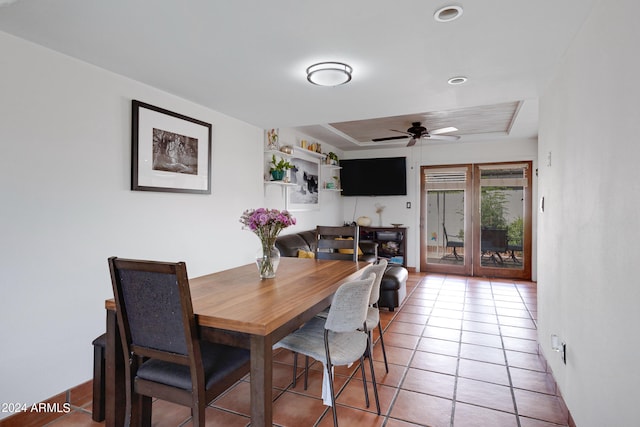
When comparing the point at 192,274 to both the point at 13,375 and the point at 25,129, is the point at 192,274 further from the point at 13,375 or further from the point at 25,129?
the point at 25,129

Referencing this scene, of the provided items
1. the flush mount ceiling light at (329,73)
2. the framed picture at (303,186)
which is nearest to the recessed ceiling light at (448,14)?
the flush mount ceiling light at (329,73)

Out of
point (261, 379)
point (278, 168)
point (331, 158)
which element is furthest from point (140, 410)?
point (331, 158)

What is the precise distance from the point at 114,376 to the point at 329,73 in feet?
7.09

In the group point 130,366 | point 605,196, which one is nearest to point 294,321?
point 130,366

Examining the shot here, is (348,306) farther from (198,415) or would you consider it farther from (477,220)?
(477,220)

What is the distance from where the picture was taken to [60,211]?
2133 millimetres

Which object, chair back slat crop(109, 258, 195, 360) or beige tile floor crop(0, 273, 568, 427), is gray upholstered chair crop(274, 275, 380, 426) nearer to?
beige tile floor crop(0, 273, 568, 427)

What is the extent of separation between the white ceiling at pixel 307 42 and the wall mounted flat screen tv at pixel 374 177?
3420 mm

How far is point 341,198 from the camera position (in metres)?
7.05

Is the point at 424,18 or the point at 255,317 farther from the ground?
the point at 424,18

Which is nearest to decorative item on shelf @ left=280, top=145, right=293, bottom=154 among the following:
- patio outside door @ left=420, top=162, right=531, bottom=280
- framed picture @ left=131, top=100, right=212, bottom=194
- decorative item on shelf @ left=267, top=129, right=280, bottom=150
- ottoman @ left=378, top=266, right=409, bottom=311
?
decorative item on shelf @ left=267, top=129, right=280, bottom=150

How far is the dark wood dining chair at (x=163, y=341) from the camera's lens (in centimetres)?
140

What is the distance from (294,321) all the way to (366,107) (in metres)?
2.35

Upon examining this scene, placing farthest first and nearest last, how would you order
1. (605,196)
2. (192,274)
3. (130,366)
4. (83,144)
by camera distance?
(192,274)
(83,144)
(130,366)
(605,196)
